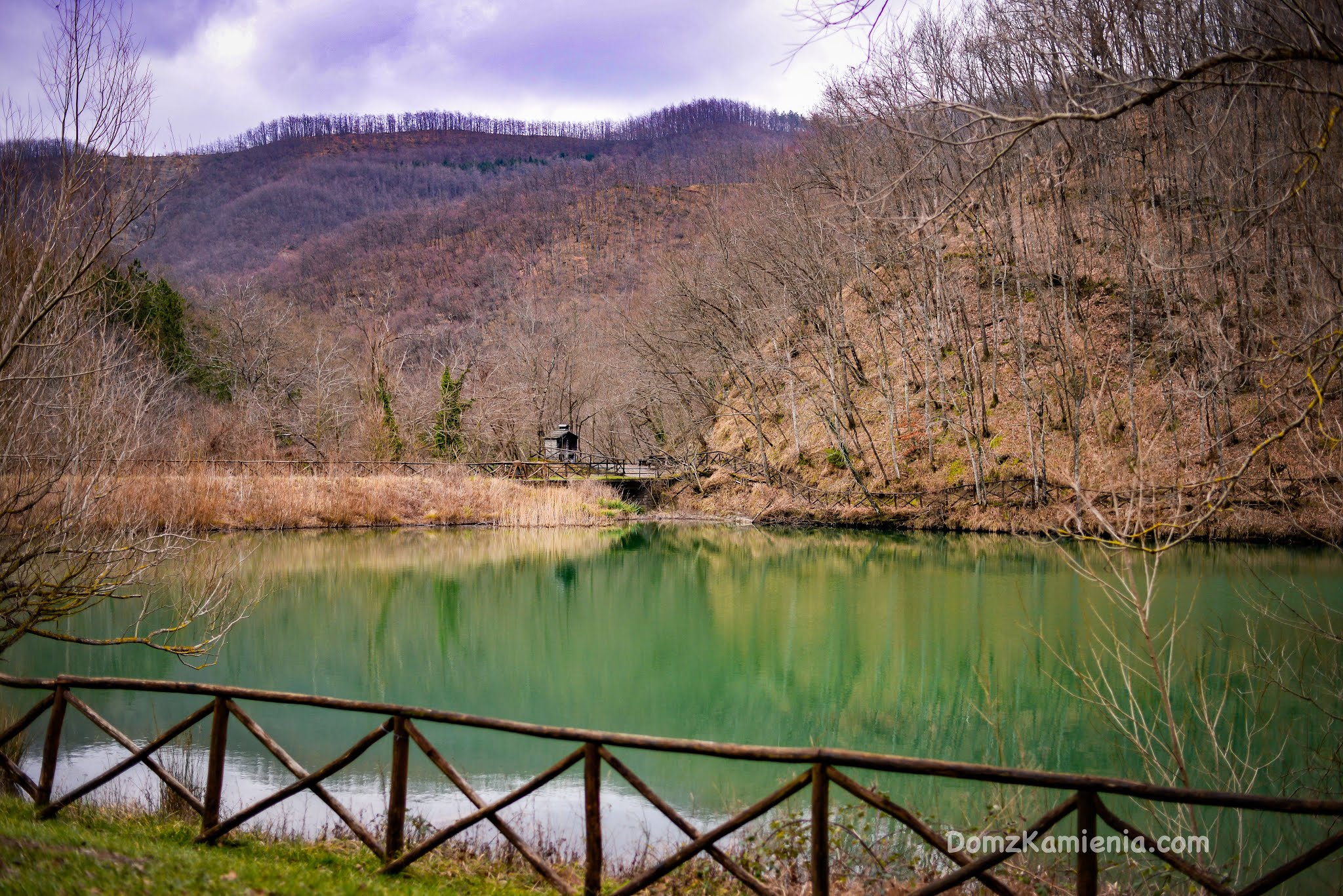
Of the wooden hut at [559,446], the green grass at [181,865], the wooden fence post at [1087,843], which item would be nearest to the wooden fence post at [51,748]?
the green grass at [181,865]

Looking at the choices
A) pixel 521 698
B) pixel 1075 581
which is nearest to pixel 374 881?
pixel 521 698

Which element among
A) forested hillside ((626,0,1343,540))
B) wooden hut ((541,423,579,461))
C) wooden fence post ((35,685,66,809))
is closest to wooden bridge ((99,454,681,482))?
wooden hut ((541,423,579,461))

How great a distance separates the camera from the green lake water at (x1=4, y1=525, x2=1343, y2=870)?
32.6 ft

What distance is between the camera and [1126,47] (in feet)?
41.3

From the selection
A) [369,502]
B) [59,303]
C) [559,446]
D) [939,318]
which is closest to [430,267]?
[559,446]

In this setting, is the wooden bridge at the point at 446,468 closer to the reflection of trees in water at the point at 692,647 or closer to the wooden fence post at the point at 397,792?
the reflection of trees in water at the point at 692,647

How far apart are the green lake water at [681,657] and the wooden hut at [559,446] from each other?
15419 mm

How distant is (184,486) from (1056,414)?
94.6 ft

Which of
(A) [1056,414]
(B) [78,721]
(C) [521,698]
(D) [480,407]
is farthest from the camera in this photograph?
(D) [480,407]

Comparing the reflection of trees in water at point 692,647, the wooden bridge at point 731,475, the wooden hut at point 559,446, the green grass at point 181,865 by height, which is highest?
the wooden hut at point 559,446

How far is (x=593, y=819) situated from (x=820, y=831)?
58.7 inches

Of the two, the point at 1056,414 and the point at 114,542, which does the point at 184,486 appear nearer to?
the point at 114,542

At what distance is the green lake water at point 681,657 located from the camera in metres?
9.94

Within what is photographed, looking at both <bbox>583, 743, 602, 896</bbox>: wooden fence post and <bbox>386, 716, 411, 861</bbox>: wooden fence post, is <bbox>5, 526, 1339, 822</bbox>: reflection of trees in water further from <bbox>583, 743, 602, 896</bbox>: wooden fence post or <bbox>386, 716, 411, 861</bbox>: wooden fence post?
<bbox>386, 716, 411, 861</bbox>: wooden fence post
